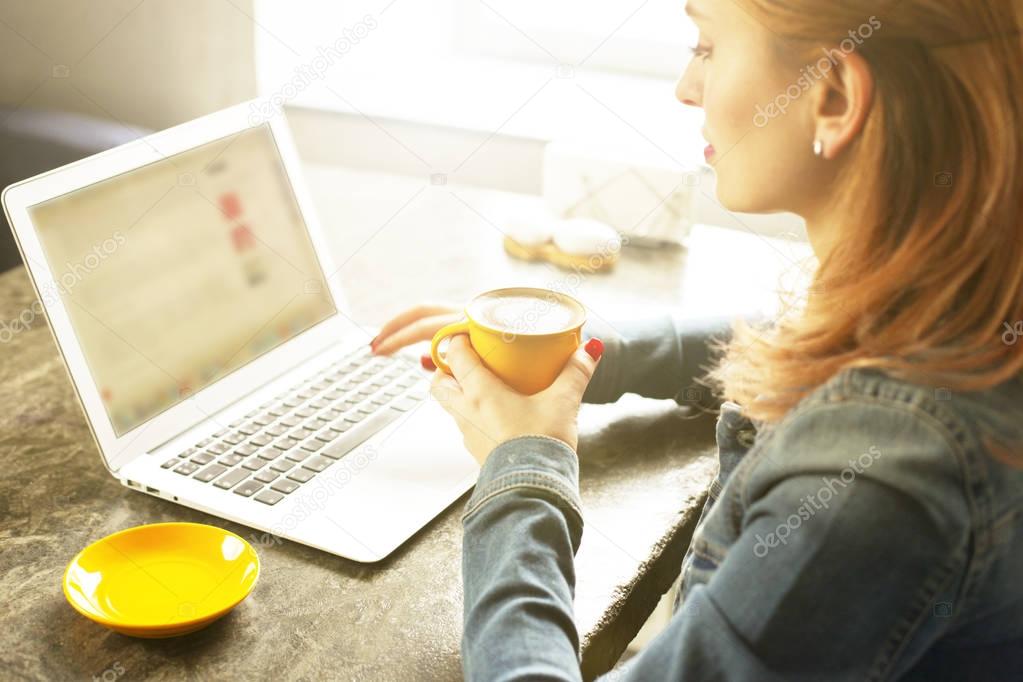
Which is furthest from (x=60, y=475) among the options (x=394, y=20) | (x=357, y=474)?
(x=394, y=20)

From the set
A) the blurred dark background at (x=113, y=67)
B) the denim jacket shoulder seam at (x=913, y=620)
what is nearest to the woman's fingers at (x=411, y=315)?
the denim jacket shoulder seam at (x=913, y=620)

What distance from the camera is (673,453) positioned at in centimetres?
103

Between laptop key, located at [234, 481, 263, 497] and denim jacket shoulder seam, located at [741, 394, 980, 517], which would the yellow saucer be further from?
denim jacket shoulder seam, located at [741, 394, 980, 517]

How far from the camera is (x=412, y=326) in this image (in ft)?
3.72

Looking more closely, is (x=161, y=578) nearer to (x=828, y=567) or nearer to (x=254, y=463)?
(x=254, y=463)

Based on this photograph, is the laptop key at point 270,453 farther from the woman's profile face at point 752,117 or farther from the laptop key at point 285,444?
the woman's profile face at point 752,117

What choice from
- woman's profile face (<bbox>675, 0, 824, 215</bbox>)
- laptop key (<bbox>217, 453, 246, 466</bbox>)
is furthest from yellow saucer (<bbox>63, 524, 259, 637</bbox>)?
woman's profile face (<bbox>675, 0, 824, 215</bbox>)

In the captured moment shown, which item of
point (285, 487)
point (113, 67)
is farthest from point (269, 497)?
point (113, 67)

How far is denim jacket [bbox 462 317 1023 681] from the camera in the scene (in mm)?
558

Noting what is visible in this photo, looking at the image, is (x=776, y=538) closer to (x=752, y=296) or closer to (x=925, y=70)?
(x=925, y=70)

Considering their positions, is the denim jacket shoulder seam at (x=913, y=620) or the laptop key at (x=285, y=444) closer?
the denim jacket shoulder seam at (x=913, y=620)

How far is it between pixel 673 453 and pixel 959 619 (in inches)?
17.2

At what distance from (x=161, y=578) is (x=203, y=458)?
0.58 ft

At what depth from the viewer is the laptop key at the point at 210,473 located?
0.91 meters
